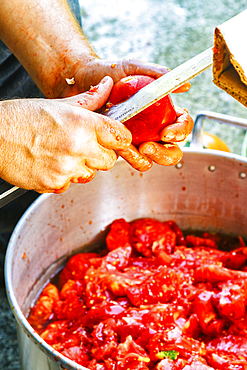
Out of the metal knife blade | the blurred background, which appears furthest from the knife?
the blurred background

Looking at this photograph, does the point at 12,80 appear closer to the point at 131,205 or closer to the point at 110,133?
the point at 131,205

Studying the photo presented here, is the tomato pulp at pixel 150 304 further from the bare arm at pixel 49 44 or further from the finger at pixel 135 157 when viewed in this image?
the bare arm at pixel 49 44

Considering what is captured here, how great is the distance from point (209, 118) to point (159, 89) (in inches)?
31.4

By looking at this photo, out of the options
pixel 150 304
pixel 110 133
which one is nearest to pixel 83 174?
pixel 110 133

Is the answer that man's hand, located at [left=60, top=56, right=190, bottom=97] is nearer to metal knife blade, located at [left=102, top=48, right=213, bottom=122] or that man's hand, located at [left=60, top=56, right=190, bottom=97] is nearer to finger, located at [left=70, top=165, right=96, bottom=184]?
metal knife blade, located at [left=102, top=48, right=213, bottom=122]

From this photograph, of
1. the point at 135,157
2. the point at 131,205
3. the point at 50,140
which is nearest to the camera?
the point at 50,140

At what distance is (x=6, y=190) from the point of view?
127 centimetres

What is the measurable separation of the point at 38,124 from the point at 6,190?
0.30m

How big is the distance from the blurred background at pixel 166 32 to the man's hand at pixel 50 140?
9.26ft

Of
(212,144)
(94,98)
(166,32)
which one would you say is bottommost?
(166,32)

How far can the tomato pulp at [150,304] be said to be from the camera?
1257 millimetres

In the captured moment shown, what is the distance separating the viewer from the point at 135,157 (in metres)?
1.36

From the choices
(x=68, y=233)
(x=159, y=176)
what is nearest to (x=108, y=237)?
(x=68, y=233)

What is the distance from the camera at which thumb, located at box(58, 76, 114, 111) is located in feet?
4.00
